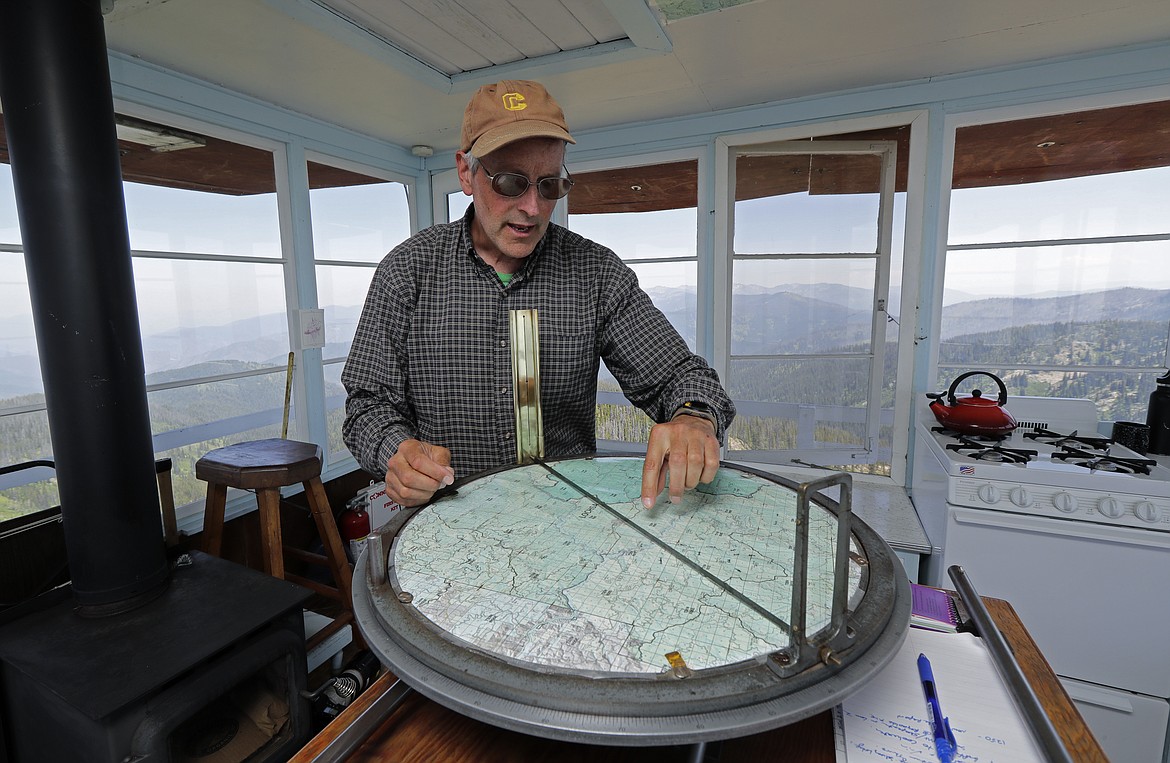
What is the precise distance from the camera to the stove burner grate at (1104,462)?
1.85 meters

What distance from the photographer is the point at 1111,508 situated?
176 cm

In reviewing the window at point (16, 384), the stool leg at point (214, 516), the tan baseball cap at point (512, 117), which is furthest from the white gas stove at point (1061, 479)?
the window at point (16, 384)

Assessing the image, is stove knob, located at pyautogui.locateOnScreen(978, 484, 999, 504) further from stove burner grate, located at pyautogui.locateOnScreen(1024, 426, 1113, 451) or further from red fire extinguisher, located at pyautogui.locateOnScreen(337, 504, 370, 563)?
red fire extinguisher, located at pyautogui.locateOnScreen(337, 504, 370, 563)

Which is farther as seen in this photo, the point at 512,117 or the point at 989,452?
the point at 989,452

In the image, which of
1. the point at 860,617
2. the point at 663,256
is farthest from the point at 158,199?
the point at 860,617

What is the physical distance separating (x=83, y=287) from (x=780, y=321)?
3119mm

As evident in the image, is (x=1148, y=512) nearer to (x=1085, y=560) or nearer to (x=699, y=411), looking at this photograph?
(x=1085, y=560)

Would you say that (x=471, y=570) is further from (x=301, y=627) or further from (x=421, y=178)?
(x=421, y=178)

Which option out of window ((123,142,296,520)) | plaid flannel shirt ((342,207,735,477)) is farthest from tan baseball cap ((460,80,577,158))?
window ((123,142,296,520))

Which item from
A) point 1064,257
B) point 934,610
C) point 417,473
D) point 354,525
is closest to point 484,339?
point 417,473

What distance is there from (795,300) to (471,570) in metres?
2.94

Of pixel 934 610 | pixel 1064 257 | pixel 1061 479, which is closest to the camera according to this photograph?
pixel 934 610

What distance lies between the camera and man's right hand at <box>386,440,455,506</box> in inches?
39.2

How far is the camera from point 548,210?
1.33 metres
